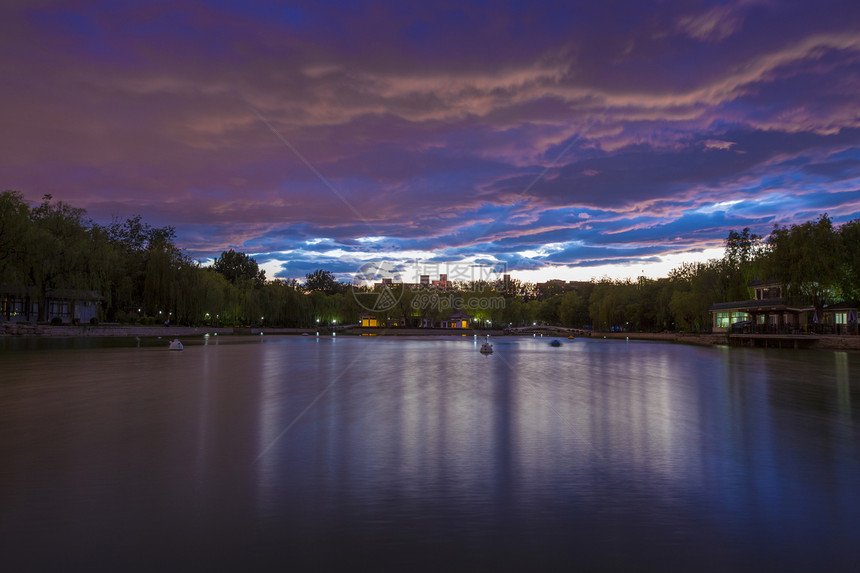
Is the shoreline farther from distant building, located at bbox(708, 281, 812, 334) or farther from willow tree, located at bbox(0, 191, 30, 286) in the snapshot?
willow tree, located at bbox(0, 191, 30, 286)

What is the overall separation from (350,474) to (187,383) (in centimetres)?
1565

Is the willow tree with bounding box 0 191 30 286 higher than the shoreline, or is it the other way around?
the willow tree with bounding box 0 191 30 286

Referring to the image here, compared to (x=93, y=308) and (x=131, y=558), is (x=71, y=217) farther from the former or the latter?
(x=131, y=558)

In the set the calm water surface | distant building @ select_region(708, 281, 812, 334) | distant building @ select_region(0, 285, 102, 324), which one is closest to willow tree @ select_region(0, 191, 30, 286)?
distant building @ select_region(0, 285, 102, 324)

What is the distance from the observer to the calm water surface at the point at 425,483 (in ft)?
19.3

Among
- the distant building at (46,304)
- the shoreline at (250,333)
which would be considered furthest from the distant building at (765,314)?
the distant building at (46,304)

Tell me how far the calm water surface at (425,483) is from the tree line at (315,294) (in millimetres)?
44000

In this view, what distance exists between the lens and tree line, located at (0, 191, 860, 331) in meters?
54.1

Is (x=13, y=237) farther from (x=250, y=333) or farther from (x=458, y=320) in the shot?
(x=458, y=320)

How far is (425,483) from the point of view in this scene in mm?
8531

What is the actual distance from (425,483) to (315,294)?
11574 cm

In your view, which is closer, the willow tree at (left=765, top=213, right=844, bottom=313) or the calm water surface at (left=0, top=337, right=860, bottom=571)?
the calm water surface at (left=0, top=337, right=860, bottom=571)

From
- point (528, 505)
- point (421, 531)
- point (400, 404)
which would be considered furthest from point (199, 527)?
point (400, 404)

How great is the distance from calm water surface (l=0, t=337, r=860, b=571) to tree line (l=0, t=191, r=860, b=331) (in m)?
44.0
